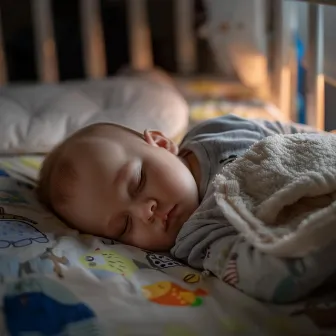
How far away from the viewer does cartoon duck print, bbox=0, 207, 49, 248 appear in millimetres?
936

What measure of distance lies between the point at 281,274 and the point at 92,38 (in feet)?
5.17

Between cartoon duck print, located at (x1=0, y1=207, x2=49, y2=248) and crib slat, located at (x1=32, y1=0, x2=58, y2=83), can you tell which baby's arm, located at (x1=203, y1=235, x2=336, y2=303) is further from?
crib slat, located at (x1=32, y1=0, x2=58, y2=83)

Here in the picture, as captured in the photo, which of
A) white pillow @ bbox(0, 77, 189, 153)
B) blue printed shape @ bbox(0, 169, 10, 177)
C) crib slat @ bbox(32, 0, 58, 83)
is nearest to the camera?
blue printed shape @ bbox(0, 169, 10, 177)

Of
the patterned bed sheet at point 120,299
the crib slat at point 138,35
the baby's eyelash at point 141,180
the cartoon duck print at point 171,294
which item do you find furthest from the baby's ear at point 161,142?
the crib slat at point 138,35

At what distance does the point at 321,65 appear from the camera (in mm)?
1354

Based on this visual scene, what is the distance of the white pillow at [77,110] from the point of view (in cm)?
152

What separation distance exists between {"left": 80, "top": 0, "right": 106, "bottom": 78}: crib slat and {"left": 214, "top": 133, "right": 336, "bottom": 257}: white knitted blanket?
136 centimetres

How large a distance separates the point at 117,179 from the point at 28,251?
0.17m

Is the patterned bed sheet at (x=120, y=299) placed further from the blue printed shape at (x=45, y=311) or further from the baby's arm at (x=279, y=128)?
the baby's arm at (x=279, y=128)

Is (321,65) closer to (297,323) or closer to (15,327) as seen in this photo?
(297,323)

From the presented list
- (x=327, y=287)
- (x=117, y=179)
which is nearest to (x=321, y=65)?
(x=117, y=179)

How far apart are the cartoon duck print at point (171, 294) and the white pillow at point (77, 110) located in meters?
0.74

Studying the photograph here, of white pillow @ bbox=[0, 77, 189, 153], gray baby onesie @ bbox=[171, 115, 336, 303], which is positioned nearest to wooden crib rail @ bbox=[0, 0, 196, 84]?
white pillow @ bbox=[0, 77, 189, 153]

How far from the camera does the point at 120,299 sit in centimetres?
78
